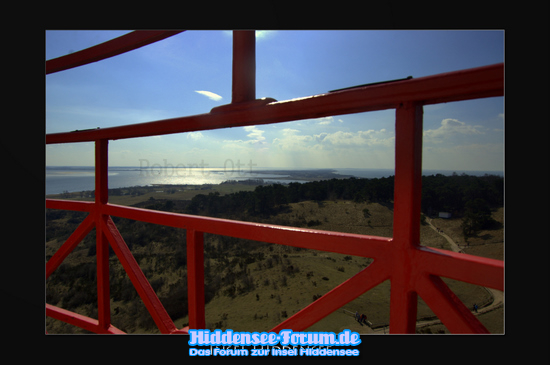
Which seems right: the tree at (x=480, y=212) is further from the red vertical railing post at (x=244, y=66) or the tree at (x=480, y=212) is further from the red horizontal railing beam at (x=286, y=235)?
the red vertical railing post at (x=244, y=66)

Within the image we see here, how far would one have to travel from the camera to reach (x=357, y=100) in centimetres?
89

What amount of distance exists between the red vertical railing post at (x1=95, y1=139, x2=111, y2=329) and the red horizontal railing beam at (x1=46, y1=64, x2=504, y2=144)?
25.1 inches

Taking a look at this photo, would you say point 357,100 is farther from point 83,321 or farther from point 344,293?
point 83,321

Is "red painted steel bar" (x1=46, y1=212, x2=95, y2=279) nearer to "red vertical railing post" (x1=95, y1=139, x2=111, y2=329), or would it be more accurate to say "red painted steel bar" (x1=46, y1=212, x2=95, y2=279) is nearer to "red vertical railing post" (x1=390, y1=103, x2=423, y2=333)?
"red vertical railing post" (x1=95, y1=139, x2=111, y2=329)

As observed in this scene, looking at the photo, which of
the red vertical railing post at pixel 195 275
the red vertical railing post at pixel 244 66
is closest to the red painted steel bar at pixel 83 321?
the red vertical railing post at pixel 195 275

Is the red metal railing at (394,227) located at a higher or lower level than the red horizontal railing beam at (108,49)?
lower

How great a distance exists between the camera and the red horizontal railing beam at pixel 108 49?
1.62 meters

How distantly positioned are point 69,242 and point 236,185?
1925 centimetres

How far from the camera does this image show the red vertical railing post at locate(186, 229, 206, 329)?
1436 mm

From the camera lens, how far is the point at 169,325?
1.59m

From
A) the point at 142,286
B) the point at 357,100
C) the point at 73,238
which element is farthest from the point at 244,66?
the point at 73,238

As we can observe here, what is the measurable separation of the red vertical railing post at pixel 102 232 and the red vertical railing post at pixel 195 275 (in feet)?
3.05

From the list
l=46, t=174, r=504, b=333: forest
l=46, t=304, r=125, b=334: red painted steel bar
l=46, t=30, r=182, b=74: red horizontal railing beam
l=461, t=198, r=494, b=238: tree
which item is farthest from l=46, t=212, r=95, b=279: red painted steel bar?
l=46, t=174, r=504, b=333: forest

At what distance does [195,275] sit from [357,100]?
1.34 meters
